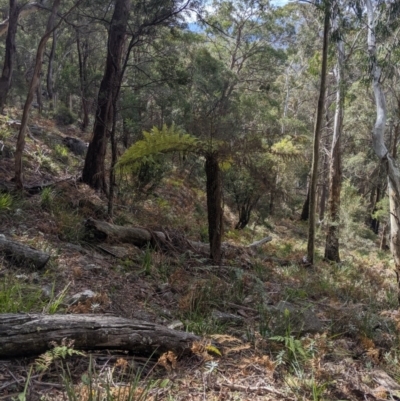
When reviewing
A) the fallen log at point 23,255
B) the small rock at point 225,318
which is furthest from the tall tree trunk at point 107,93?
the small rock at point 225,318

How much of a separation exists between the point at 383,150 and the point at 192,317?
264 inches

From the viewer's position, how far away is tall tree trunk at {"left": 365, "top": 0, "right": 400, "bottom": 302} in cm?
753

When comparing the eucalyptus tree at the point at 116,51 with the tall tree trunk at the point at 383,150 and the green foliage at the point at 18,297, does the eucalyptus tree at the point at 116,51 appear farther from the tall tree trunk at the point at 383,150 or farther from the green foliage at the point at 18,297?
the tall tree trunk at the point at 383,150

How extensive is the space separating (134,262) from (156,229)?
1.40 metres

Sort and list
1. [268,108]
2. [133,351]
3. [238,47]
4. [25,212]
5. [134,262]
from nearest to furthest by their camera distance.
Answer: [133,351]
[134,262]
[25,212]
[238,47]
[268,108]

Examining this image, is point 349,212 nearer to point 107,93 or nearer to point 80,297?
point 107,93

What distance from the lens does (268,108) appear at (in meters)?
24.0

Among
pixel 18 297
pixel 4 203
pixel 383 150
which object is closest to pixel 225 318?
pixel 18 297

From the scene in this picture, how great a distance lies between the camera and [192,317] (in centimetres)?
384

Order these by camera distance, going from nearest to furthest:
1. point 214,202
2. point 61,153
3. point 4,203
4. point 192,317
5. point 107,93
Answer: point 192,317 → point 4,203 → point 214,202 → point 107,93 → point 61,153

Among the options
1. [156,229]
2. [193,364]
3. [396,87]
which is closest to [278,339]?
[193,364]

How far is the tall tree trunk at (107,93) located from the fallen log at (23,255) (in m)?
2.75

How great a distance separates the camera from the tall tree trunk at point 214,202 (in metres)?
5.80

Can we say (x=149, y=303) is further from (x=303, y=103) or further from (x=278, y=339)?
(x=303, y=103)
